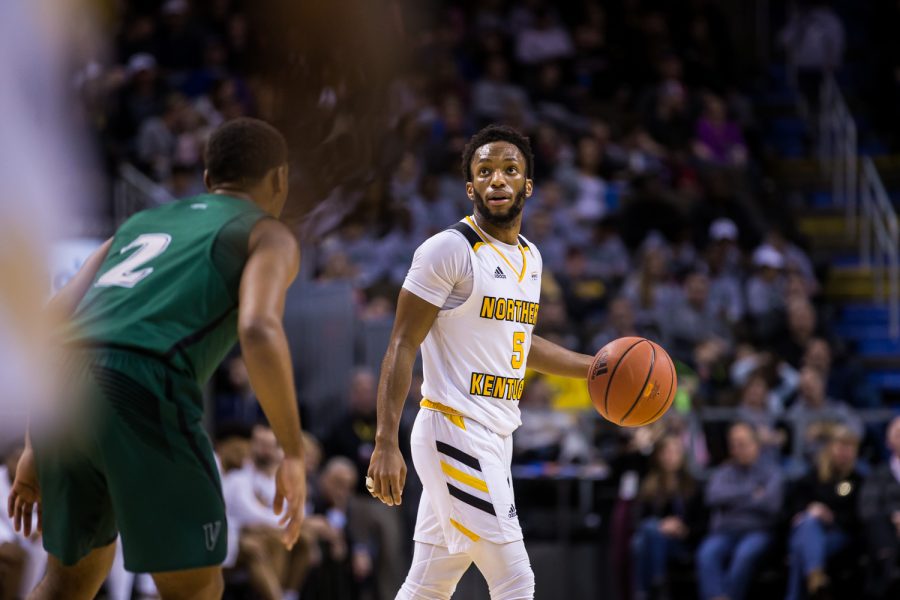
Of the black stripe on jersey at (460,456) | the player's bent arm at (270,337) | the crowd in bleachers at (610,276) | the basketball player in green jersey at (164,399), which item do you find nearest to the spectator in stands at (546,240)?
the crowd in bleachers at (610,276)

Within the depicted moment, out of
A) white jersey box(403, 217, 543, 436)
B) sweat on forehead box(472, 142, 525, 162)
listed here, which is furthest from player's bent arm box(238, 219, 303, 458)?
sweat on forehead box(472, 142, 525, 162)

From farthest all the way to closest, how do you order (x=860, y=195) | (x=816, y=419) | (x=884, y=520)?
1. (x=860, y=195)
2. (x=816, y=419)
3. (x=884, y=520)

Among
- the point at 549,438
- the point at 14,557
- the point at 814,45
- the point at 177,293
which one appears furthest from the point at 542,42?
the point at 177,293

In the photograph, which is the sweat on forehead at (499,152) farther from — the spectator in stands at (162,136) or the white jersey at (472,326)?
the spectator in stands at (162,136)

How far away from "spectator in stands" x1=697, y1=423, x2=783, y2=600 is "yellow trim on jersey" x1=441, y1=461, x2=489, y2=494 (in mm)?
5632

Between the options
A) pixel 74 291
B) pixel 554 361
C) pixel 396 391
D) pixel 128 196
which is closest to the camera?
pixel 74 291

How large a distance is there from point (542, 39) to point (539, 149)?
2967 mm

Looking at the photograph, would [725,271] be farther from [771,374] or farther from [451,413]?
[451,413]

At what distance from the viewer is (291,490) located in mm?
4324

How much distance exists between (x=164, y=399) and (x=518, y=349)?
1.82 m

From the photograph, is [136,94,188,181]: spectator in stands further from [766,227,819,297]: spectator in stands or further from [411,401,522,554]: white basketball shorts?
[411,401,522,554]: white basketball shorts

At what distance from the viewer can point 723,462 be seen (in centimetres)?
1127

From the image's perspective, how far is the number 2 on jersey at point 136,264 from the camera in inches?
179

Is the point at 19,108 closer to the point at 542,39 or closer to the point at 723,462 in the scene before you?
the point at 723,462
